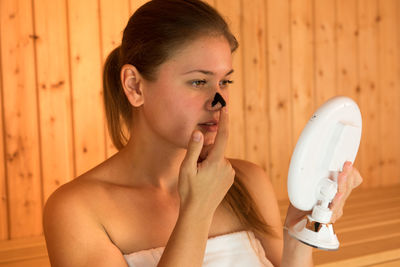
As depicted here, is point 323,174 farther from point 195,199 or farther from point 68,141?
point 68,141

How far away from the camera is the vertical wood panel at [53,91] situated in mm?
2178

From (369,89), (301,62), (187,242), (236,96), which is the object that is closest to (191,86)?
(187,242)

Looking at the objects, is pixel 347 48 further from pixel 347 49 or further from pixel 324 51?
pixel 324 51

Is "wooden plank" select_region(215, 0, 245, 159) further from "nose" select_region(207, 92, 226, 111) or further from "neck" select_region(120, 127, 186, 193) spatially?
"nose" select_region(207, 92, 226, 111)

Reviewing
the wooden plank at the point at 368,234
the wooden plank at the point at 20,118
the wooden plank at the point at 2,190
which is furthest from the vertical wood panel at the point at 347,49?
the wooden plank at the point at 2,190

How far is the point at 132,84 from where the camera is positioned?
1.15 meters

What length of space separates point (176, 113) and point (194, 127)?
0.05 metres

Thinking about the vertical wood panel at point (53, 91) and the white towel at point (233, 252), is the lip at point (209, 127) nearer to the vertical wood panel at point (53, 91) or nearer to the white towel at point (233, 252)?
the white towel at point (233, 252)

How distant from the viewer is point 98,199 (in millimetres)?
1064

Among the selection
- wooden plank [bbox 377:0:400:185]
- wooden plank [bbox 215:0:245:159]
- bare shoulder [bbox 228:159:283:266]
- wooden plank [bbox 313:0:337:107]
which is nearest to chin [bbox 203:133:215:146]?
bare shoulder [bbox 228:159:283:266]

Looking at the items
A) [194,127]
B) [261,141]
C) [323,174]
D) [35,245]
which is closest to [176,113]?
[194,127]

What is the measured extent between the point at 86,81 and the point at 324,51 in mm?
1505

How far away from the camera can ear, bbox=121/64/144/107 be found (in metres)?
1.14

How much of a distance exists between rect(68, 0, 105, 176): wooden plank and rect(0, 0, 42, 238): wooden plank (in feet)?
0.59
